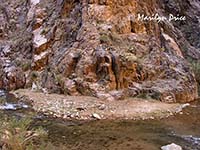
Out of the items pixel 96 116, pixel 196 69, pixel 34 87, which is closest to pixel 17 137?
pixel 96 116

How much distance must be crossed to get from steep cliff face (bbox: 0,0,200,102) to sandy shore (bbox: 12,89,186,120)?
769 millimetres

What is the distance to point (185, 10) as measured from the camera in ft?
78.5

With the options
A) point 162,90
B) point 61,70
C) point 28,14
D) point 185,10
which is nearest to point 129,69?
point 162,90

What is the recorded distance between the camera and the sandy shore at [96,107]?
39.6 ft

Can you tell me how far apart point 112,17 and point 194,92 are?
481 cm

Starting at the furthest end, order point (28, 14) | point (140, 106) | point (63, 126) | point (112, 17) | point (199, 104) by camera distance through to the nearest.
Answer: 1. point (28, 14)
2. point (112, 17)
3. point (199, 104)
4. point (140, 106)
5. point (63, 126)

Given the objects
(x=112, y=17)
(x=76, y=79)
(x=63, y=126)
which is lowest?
(x=63, y=126)

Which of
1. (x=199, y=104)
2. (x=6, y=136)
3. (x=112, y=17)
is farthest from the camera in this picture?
(x=112, y=17)

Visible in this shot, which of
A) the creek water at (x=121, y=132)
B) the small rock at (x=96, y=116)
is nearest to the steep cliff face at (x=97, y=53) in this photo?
the small rock at (x=96, y=116)

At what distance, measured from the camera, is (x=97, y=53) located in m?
15.1

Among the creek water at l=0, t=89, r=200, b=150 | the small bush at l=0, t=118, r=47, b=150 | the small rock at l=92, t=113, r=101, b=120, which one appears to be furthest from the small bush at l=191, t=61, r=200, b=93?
the small bush at l=0, t=118, r=47, b=150

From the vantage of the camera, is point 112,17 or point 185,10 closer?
point 112,17

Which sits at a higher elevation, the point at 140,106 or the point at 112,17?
the point at 112,17

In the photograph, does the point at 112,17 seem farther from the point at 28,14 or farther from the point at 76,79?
the point at 28,14
